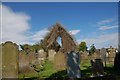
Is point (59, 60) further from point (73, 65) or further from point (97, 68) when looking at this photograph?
point (73, 65)

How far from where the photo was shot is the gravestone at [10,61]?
11531mm

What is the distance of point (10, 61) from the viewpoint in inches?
455

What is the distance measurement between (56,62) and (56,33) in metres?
17.8

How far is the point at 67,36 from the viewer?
3572cm

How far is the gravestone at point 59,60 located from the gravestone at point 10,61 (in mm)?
6456

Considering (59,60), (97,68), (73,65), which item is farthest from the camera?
(59,60)

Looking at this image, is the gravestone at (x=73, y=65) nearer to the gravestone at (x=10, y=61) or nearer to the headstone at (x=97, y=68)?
the headstone at (x=97, y=68)

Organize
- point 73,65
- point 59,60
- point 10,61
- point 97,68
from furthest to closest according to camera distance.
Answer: point 59,60 → point 97,68 → point 73,65 → point 10,61

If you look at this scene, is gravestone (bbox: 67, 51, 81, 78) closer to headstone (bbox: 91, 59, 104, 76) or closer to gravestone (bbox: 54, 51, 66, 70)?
headstone (bbox: 91, 59, 104, 76)

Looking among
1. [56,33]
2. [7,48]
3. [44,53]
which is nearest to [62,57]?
[7,48]

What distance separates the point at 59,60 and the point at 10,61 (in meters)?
7.38

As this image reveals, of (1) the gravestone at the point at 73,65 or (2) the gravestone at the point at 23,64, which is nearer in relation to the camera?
(1) the gravestone at the point at 73,65

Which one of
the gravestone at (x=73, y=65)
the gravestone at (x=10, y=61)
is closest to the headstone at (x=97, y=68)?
the gravestone at (x=73, y=65)

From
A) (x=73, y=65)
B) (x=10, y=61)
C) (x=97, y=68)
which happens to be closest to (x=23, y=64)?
(x=97, y=68)
